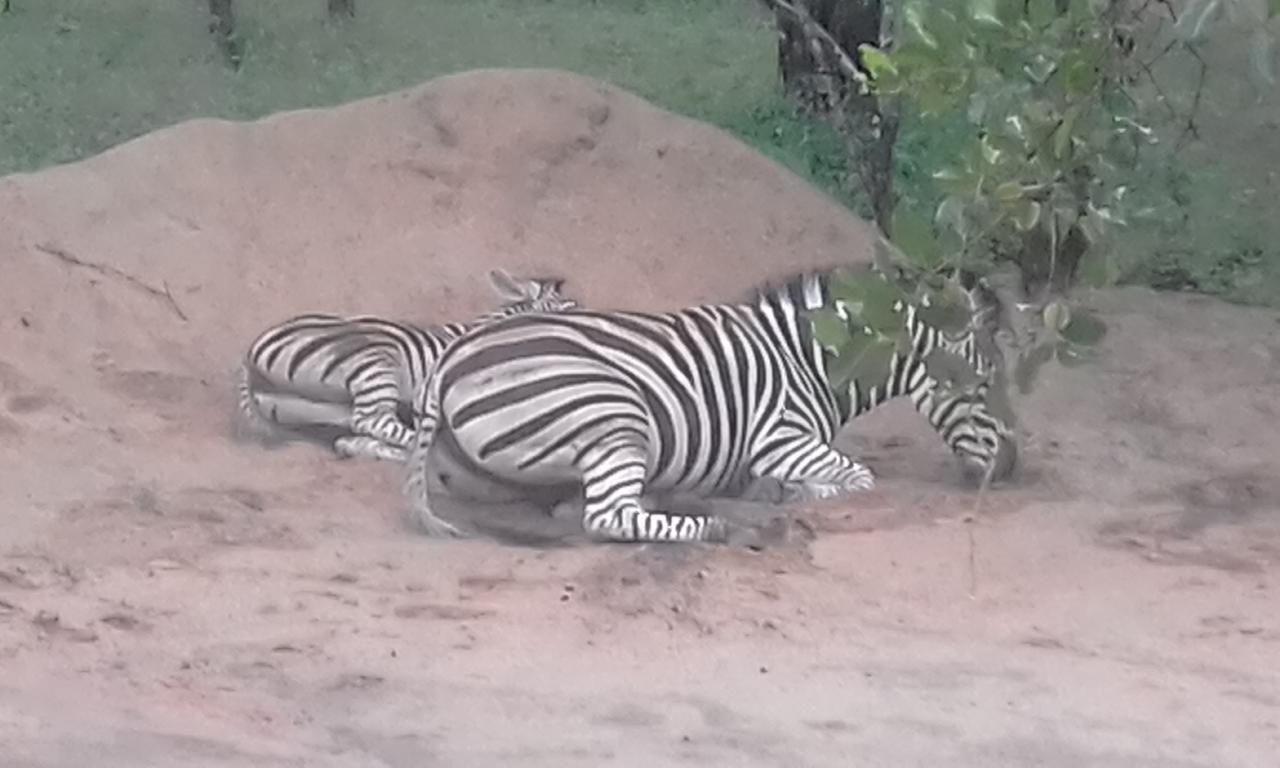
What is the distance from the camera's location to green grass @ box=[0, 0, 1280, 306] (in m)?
7.95

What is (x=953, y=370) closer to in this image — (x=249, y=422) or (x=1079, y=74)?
(x=1079, y=74)

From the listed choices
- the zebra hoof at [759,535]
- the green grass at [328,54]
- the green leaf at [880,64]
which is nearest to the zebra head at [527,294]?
the zebra hoof at [759,535]

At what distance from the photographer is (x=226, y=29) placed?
335 inches

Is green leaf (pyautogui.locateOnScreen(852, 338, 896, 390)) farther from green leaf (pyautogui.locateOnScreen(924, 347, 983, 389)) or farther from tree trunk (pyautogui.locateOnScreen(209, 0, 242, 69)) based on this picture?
tree trunk (pyautogui.locateOnScreen(209, 0, 242, 69))

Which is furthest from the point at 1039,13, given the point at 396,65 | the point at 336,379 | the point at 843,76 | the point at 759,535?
the point at 396,65

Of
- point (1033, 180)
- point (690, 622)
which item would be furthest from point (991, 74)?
point (690, 622)

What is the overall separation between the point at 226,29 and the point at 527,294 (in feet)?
9.45

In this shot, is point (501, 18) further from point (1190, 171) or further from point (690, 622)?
point (690, 622)

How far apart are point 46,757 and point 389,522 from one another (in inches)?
80.6

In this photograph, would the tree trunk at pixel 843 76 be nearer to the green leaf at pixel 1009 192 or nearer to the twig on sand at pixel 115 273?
the twig on sand at pixel 115 273

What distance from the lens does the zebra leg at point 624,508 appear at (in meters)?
4.46

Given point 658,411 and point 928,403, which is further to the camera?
point 928,403

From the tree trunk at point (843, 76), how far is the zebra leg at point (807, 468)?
1.97m

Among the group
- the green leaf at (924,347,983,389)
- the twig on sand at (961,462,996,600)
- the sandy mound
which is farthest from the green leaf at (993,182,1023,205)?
the twig on sand at (961,462,996,600)
